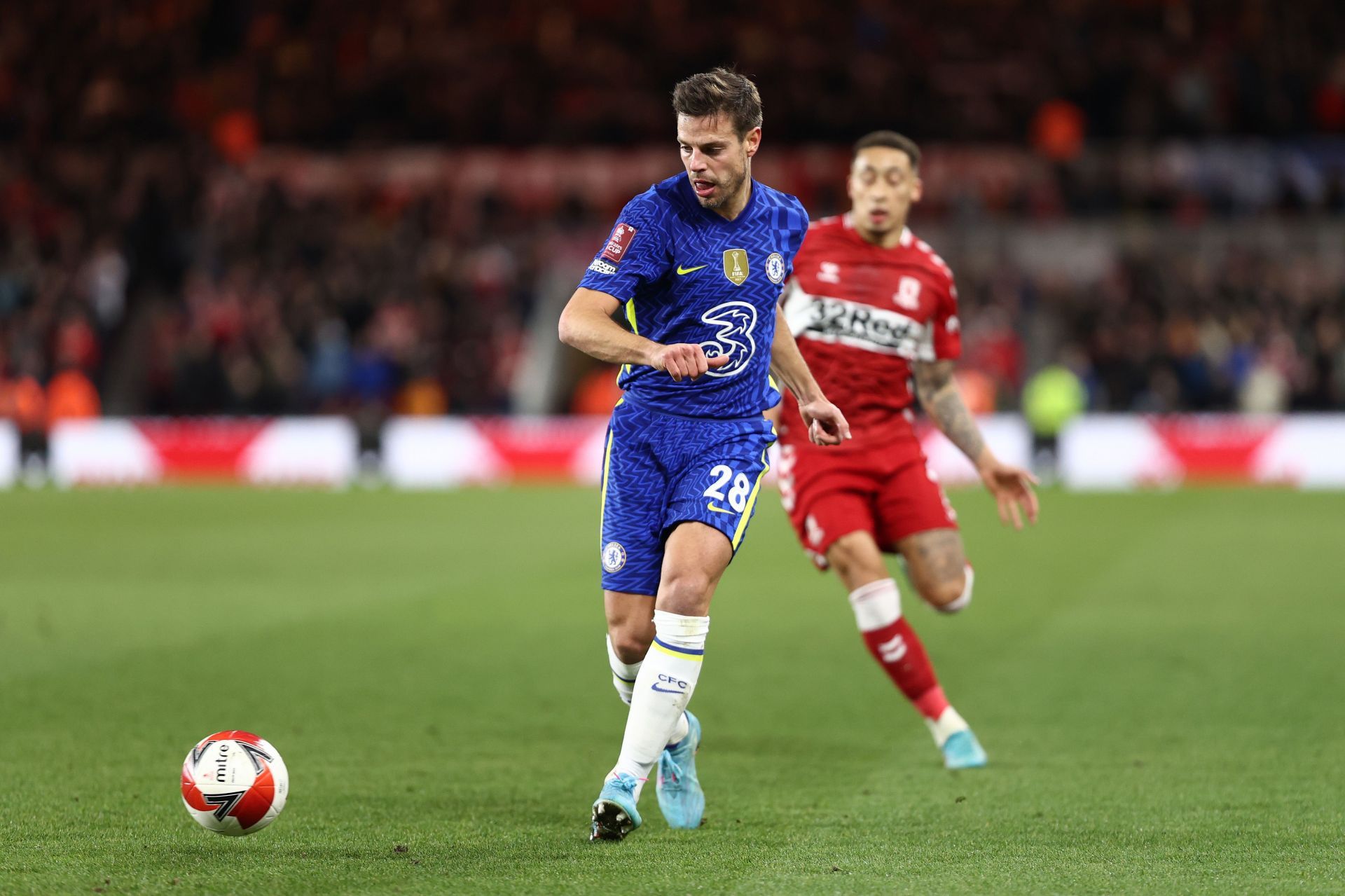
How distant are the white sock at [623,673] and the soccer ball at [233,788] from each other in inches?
46.0

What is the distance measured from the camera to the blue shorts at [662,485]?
5.82 m

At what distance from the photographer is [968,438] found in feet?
25.5

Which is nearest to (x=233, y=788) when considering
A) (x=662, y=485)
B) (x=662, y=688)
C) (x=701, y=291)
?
(x=662, y=688)

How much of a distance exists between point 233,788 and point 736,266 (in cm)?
231

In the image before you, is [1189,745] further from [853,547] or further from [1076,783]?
[853,547]

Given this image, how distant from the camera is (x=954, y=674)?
9.52 m

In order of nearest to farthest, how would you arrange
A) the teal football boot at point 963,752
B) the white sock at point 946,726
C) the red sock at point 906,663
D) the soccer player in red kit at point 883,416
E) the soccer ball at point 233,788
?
the soccer ball at point 233,788 < the teal football boot at point 963,752 < the white sock at point 946,726 < the red sock at point 906,663 < the soccer player in red kit at point 883,416

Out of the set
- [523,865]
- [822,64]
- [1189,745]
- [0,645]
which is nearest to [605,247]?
[523,865]

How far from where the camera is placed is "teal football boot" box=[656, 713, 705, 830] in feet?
19.4

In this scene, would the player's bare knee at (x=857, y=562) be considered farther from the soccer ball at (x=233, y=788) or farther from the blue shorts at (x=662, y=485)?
the soccer ball at (x=233, y=788)

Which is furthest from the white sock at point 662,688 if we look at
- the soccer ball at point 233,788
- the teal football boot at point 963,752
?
the teal football boot at point 963,752

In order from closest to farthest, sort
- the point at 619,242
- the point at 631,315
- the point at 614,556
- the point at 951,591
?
the point at 619,242 → the point at 614,556 → the point at 631,315 → the point at 951,591

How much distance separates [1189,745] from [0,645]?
6.64m

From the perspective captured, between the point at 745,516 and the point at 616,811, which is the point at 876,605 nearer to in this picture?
the point at 745,516
